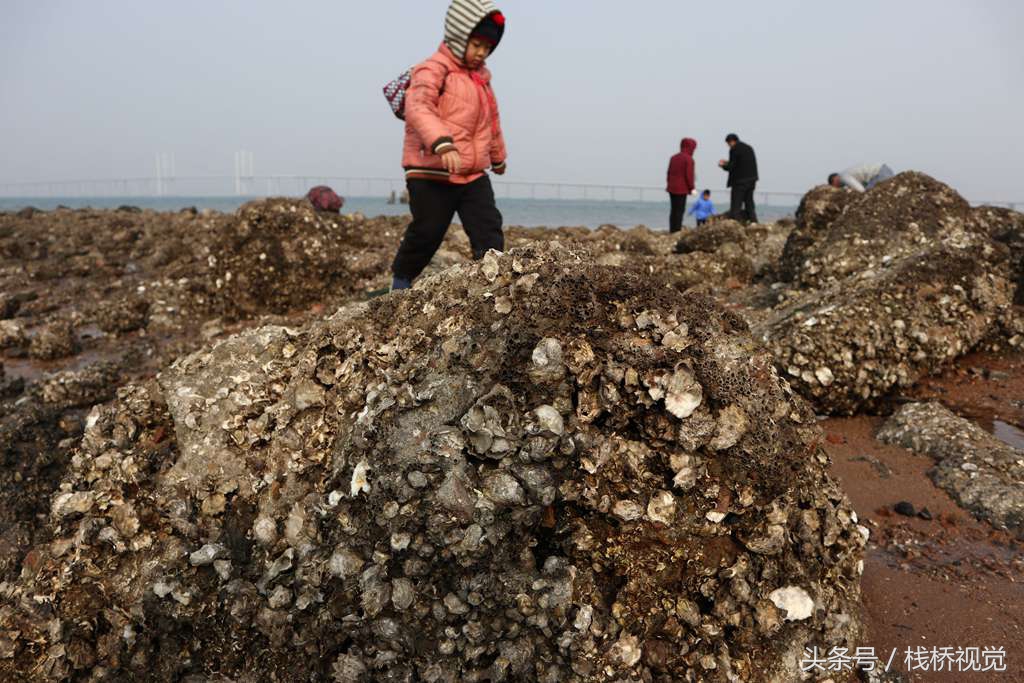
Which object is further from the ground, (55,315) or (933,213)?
(933,213)

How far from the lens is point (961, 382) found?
450 cm

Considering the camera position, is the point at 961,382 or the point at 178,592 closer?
the point at 178,592

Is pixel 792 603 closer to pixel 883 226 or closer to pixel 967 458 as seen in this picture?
pixel 967 458

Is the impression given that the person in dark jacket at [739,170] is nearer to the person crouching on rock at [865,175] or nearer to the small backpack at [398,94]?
the person crouching on rock at [865,175]

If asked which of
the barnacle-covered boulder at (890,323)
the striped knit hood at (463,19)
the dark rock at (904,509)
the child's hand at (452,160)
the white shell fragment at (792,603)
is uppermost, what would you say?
the striped knit hood at (463,19)

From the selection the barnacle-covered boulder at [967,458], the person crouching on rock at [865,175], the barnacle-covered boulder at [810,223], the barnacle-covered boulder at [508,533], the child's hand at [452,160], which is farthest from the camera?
the person crouching on rock at [865,175]

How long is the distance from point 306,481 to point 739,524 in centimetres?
142

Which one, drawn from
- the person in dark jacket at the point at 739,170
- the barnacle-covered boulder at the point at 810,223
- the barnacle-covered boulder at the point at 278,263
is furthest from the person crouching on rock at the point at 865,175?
the barnacle-covered boulder at the point at 278,263

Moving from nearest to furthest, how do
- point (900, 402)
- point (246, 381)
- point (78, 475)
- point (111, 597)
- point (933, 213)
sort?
point (111, 597), point (78, 475), point (246, 381), point (900, 402), point (933, 213)

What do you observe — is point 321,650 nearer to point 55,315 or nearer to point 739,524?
point 739,524

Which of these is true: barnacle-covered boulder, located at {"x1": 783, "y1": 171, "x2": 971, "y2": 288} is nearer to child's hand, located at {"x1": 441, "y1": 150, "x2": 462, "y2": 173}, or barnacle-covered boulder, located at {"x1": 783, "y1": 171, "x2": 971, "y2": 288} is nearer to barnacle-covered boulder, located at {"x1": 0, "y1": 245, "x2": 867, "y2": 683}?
child's hand, located at {"x1": 441, "y1": 150, "x2": 462, "y2": 173}

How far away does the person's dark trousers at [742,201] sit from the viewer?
535 inches

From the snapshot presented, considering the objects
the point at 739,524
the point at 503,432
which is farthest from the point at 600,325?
the point at 739,524

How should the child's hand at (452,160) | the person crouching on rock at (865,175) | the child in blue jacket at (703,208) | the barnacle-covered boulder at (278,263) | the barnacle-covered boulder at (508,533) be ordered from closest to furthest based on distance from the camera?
the barnacle-covered boulder at (508,533) → the child's hand at (452,160) → the barnacle-covered boulder at (278,263) → the person crouching on rock at (865,175) → the child in blue jacket at (703,208)
